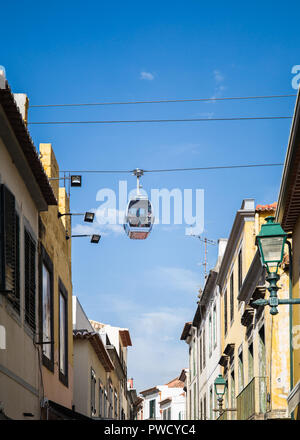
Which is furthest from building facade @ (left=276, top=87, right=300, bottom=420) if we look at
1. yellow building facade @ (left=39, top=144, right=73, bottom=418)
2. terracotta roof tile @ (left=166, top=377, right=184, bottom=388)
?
terracotta roof tile @ (left=166, top=377, right=184, bottom=388)

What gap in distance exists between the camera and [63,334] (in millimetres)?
20750

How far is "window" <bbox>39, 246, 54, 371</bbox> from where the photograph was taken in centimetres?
1677

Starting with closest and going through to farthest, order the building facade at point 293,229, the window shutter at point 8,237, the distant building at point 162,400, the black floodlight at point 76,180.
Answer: the building facade at point 293,229, the window shutter at point 8,237, the black floodlight at point 76,180, the distant building at point 162,400

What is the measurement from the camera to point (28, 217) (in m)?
15.4

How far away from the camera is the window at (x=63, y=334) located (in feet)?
65.8

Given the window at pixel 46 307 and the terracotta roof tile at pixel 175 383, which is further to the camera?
the terracotta roof tile at pixel 175 383

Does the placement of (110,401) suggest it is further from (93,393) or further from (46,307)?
(46,307)

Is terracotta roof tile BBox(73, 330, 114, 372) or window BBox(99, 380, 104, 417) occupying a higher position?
terracotta roof tile BBox(73, 330, 114, 372)

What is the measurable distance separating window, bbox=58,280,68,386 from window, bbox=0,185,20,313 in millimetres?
6449

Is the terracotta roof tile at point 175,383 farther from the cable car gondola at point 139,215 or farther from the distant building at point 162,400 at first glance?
the cable car gondola at point 139,215

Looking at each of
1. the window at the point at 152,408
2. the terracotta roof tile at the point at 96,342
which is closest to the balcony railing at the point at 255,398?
the terracotta roof tile at the point at 96,342

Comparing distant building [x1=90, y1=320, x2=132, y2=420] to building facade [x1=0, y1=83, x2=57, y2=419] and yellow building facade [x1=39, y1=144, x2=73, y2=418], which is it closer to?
yellow building facade [x1=39, y1=144, x2=73, y2=418]

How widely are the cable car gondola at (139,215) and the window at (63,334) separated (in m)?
4.87

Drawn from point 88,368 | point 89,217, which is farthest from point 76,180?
point 88,368
